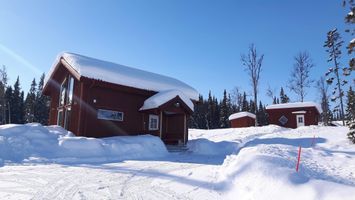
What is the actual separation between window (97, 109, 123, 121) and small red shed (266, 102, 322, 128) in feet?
66.4

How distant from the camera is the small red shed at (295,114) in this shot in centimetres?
2988

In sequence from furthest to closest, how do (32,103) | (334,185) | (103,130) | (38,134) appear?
(32,103) < (103,130) < (38,134) < (334,185)

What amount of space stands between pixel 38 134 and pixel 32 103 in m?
45.1

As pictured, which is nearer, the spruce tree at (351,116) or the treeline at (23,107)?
the spruce tree at (351,116)

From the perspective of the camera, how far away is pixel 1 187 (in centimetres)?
616

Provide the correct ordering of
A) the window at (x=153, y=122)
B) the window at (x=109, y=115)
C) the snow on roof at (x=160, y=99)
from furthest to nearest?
the window at (x=153, y=122), the snow on roof at (x=160, y=99), the window at (x=109, y=115)

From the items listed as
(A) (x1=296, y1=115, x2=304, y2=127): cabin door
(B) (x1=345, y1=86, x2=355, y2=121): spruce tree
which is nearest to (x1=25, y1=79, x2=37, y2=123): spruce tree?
(A) (x1=296, y1=115, x2=304, y2=127): cabin door

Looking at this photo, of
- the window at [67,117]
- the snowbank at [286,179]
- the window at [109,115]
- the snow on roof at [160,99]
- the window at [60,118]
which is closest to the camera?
the snowbank at [286,179]

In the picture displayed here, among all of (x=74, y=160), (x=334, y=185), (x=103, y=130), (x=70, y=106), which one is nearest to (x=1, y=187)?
(x=74, y=160)

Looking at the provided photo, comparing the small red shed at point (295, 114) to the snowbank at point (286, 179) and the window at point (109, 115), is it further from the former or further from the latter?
the snowbank at point (286, 179)

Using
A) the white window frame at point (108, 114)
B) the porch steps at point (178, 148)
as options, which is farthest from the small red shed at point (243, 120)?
the white window frame at point (108, 114)

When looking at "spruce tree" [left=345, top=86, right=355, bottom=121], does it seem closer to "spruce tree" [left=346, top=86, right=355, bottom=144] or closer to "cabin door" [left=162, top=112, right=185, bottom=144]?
"spruce tree" [left=346, top=86, right=355, bottom=144]

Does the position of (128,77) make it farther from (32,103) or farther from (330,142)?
(32,103)

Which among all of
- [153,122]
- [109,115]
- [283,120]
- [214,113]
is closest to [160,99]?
[153,122]
